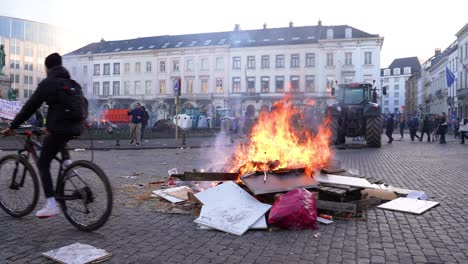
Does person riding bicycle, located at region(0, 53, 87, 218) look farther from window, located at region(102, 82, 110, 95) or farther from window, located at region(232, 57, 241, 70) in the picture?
window, located at region(102, 82, 110, 95)

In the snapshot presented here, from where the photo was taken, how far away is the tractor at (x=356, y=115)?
19.0 metres

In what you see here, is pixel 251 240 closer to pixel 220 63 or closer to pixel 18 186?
pixel 18 186

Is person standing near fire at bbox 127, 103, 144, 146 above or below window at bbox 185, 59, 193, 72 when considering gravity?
below

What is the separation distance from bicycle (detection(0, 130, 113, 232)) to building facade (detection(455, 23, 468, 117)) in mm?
57604

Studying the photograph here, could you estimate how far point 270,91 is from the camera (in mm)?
66312

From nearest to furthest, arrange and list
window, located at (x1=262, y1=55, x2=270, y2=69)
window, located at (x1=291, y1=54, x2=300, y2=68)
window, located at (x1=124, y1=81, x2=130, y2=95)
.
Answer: window, located at (x1=291, y1=54, x2=300, y2=68) < window, located at (x1=262, y1=55, x2=270, y2=69) < window, located at (x1=124, y1=81, x2=130, y2=95)

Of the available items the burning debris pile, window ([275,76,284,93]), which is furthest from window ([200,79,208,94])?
the burning debris pile

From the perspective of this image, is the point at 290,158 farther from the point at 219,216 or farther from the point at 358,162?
the point at 358,162

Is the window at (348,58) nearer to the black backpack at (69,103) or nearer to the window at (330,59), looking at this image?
the window at (330,59)

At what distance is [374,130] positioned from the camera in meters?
18.9

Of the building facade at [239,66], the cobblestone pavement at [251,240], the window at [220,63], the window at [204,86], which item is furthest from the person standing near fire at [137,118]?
the window at [204,86]

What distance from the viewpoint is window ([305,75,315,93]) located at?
203 feet

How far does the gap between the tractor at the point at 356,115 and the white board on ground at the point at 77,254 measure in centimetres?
1676

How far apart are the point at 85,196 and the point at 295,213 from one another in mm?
2442
